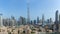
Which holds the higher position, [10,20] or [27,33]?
[10,20]

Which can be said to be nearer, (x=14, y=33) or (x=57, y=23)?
(x=14, y=33)

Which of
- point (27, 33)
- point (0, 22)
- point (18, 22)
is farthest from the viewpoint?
point (18, 22)

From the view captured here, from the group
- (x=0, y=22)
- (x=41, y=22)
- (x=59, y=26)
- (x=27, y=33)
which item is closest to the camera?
(x=27, y=33)

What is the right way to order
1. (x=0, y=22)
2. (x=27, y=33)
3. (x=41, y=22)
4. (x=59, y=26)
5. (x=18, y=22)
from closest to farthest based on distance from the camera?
(x=27, y=33) → (x=59, y=26) → (x=0, y=22) → (x=18, y=22) → (x=41, y=22)

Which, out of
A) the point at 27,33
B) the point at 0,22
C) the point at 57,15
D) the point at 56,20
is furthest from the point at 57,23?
A: the point at 0,22

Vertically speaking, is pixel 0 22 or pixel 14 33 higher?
pixel 0 22

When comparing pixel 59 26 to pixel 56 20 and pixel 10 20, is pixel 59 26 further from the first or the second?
pixel 10 20

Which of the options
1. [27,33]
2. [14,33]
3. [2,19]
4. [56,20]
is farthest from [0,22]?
[56,20]

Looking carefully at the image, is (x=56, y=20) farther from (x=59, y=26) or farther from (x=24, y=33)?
(x=24, y=33)

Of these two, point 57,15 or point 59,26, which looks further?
point 57,15
